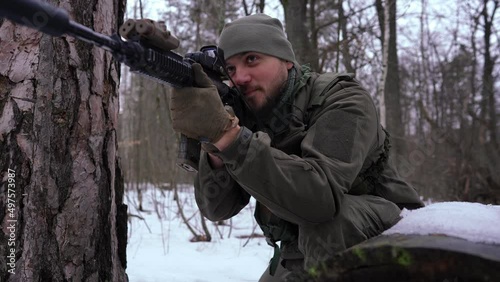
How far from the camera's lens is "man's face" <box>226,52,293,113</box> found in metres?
2.07

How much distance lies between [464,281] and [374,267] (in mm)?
190

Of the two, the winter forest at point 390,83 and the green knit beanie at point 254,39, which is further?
the winter forest at point 390,83

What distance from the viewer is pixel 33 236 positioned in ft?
5.38

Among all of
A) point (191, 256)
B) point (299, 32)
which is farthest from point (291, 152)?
point (299, 32)

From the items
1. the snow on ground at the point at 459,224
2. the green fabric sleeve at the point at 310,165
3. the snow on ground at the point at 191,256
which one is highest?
the green fabric sleeve at the point at 310,165

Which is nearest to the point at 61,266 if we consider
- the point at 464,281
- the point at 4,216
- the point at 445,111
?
the point at 4,216

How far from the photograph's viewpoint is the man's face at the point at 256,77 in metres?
2.07

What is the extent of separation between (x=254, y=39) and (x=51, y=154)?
104cm

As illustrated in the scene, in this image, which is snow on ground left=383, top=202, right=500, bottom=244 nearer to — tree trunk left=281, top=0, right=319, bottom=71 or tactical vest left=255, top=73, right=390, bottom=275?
tactical vest left=255, top=73, right=390, bottom=275

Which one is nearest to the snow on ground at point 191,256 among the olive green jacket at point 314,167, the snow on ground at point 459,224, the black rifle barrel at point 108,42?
the olive green jacket at point 314,167

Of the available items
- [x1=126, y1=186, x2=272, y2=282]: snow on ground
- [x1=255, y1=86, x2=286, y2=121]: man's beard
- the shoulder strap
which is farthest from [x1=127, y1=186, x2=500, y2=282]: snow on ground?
[x1=255, y1=86, x2=286, y2=121]: man's beard

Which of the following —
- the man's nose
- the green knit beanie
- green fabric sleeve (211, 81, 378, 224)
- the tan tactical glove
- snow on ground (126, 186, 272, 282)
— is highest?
the green knit beanie

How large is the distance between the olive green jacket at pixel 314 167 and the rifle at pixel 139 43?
33 centimetres

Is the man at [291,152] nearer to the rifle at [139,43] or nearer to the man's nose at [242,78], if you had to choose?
the man's nose at [242,78]
